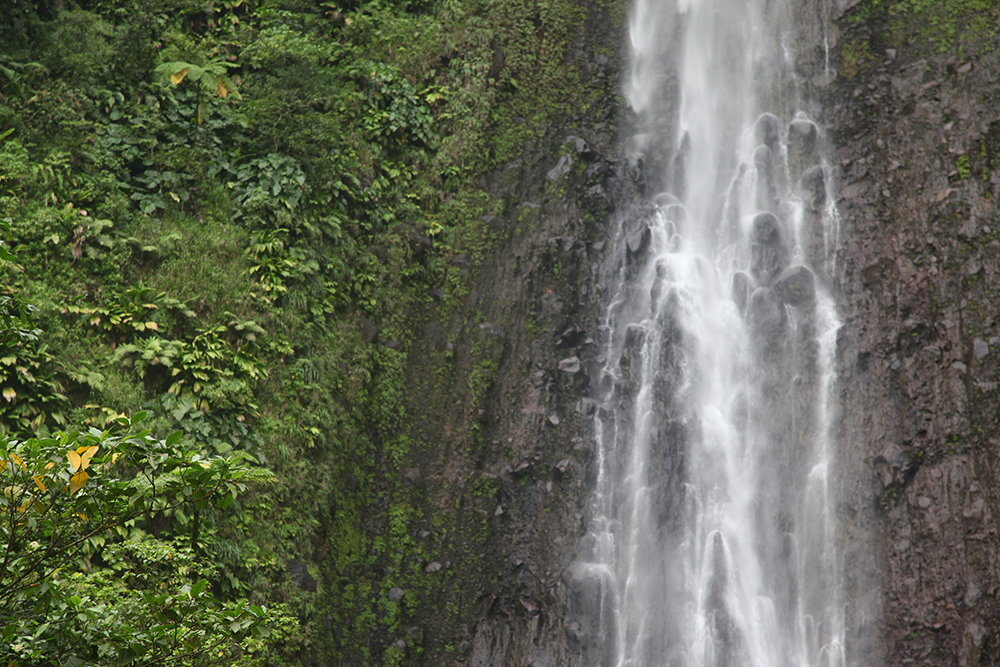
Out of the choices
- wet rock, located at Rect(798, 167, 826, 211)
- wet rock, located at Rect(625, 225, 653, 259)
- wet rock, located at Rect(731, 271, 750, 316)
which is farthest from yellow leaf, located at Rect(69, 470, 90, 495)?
wet rock, located at Rect(798, 167, 826, 211)

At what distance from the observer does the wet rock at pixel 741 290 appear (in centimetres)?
1209

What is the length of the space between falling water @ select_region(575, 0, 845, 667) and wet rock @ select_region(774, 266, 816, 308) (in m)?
0.02

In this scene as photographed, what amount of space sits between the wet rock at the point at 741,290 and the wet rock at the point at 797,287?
1.41 ft

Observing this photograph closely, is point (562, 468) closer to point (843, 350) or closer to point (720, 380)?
point (720, 380)

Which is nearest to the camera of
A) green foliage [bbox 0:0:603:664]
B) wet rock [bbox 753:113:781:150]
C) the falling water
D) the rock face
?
green foliage [bbox 0:0:603:664]

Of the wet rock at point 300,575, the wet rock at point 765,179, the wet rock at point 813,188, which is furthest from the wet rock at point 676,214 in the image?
the wet rock at point 300,575

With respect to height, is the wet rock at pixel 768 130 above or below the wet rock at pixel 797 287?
above

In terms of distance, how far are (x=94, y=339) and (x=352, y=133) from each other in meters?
5.30

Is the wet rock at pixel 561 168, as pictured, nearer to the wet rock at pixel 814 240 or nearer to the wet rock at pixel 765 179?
the wet rock at pixel 765 179

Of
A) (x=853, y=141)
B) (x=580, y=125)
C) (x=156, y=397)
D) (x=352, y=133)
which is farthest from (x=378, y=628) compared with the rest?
(x=853, y=141)

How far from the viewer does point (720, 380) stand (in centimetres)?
1160

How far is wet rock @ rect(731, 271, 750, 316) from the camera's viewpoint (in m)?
12.1

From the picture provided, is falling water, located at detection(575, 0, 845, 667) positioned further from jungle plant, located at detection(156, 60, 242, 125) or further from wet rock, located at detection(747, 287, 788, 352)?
jungle plant, located at detection(156, 60, 242, 125)

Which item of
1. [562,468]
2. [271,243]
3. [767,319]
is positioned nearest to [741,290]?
[767,319]
